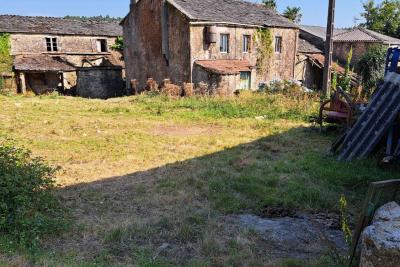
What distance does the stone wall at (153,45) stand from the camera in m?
21.2

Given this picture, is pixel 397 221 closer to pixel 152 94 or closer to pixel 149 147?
pixel 149 147

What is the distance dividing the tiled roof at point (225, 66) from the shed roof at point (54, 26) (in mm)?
15727

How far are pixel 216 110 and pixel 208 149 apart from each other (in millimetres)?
6104

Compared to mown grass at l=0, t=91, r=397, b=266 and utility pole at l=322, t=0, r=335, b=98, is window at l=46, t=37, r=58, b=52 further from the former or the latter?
utility pole at l=322, t=0, r=335, b=98

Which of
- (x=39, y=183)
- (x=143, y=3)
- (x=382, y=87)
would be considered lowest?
(x=39, y=183)

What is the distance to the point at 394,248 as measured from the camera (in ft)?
9.02

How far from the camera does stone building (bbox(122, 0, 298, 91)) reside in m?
21.0

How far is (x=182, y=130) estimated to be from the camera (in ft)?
39.9

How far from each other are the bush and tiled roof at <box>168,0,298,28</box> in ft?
53.0

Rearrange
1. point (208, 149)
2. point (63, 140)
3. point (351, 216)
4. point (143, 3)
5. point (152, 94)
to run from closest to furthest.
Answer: point (351, 216) → point (208, 149) → point (63, 140) → point (152, 94) → point (143, 3)

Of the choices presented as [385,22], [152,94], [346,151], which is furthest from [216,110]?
[385,22]

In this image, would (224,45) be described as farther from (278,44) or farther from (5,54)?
(5,54)

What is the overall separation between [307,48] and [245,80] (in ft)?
36.4

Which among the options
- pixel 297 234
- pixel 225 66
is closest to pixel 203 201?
pixel 297 234
